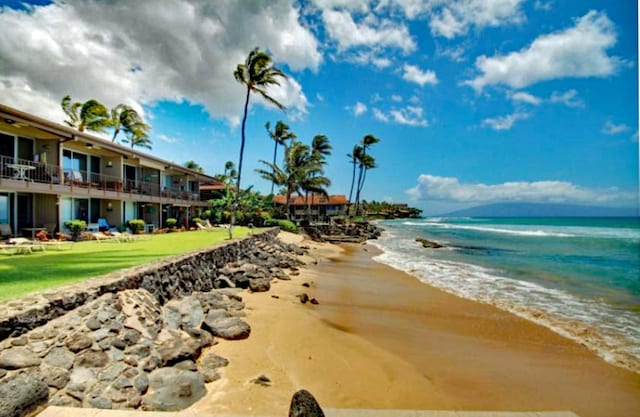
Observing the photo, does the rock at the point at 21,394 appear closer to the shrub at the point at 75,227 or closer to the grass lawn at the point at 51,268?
the grass lawn at the point at 51,268

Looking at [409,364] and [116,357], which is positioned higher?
[116,357]

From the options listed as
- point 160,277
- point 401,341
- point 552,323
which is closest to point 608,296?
point 552,323

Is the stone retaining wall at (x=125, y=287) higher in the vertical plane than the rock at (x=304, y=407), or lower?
higher

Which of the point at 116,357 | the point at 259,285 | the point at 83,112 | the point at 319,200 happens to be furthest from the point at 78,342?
the point at 319,200

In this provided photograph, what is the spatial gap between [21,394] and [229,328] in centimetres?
320

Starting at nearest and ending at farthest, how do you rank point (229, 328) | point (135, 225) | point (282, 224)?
point (229, 328)
point (135, 225)
point (282, 224)

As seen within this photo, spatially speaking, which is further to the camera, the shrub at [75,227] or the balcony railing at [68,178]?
the shrub at [75,227]

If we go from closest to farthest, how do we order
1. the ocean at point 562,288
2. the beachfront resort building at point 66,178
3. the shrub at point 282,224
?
the ocean at point 562,288 < the beachfront resort building at point 66,178 < the shrub at point 282,224

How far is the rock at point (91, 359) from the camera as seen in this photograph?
4.02 m

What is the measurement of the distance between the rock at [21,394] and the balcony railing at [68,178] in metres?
13.5

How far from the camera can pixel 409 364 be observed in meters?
5.66

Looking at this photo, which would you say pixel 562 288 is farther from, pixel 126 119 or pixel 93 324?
pixel 126 119

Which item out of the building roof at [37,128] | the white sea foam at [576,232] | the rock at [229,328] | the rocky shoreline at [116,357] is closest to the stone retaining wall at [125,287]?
the rocky shoreline at [116,357]

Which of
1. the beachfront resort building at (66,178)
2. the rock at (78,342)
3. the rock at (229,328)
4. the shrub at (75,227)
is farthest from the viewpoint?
the shrub at (75,227)
